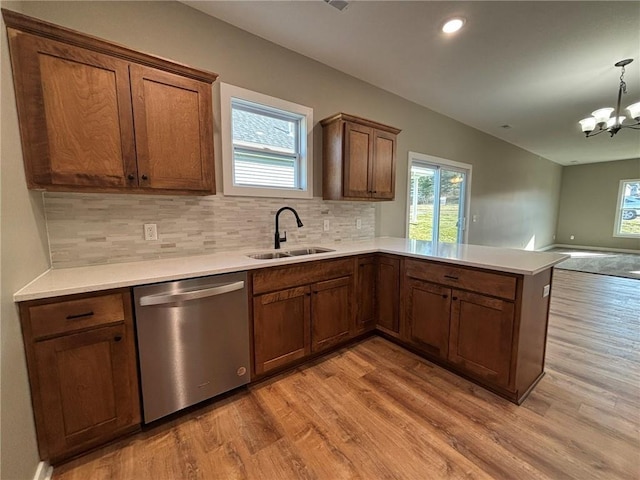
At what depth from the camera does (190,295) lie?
1561mm

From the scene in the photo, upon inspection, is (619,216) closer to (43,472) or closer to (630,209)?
(630,209)


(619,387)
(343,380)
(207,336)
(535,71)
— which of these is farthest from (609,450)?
(535,71)

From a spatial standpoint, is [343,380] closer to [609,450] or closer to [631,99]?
[609,450]

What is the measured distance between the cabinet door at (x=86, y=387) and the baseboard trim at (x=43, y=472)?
38 mm

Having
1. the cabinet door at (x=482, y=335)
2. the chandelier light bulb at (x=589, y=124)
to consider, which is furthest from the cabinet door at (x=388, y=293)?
the chandelier light bulb at (x=589, y=124)

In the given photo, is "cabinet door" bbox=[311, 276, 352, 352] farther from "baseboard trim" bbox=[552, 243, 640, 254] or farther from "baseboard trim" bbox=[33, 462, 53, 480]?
"baseboard trim" bbox=[552, 243, 640, 254]

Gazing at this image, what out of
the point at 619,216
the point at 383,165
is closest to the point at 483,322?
the point at 383,165

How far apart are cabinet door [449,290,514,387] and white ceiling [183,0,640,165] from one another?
2.20 metres

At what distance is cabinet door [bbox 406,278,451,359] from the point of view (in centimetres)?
212

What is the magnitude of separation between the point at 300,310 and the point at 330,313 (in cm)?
33

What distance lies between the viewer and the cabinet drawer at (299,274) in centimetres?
189

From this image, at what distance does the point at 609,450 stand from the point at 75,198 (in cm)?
342

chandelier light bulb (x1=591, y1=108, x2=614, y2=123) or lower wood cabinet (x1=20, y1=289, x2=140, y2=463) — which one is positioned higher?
chandelier light bulb (x1=591, y1=108, x2=614, y2=123)

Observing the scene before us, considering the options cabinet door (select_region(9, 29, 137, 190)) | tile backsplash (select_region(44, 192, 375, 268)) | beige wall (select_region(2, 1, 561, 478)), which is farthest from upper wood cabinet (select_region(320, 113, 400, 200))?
cabinet door (select_region(9, 29, 137, 190))
